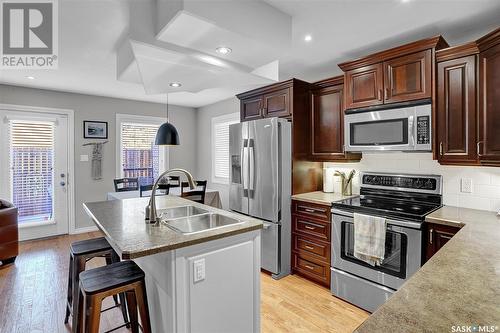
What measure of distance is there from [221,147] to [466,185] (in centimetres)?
405

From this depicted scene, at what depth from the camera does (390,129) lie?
257cm

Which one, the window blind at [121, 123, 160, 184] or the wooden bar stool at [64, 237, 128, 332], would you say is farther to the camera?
the window blind at [121, 123, 160, 184]

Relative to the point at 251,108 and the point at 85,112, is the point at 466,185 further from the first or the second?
the point at 85,112

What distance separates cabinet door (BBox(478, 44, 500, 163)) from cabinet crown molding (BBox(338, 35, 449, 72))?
13.5 inches

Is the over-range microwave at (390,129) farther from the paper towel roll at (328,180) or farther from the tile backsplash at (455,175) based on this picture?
the paper towel roll at (328,180)

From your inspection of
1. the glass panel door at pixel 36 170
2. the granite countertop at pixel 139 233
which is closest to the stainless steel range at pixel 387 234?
the granite countertop at pixel 139 233

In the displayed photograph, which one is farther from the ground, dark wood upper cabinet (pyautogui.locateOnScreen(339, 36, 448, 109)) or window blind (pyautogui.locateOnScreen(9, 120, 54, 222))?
dark wood upper cabinet (pyautogui.locateOnScreen(339, 36, 448, 109))

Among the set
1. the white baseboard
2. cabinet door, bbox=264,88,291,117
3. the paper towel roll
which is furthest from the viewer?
the white baseboard

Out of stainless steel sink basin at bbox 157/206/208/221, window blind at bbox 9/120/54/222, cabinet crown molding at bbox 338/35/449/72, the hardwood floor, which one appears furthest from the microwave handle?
window blind at bbox 9/120/54/222

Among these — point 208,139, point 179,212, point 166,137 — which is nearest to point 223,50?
point 179,212

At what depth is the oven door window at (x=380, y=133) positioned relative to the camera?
2486 millimetres

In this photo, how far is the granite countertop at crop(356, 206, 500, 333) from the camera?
78cm

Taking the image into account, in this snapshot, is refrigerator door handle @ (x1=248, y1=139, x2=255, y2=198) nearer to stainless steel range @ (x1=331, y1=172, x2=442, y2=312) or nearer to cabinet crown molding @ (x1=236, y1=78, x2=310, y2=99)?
cabinet crown molding @ (x1=236, y1=78, x2=310, y2=99)

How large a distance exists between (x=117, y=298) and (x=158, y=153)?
3709 millimetres
